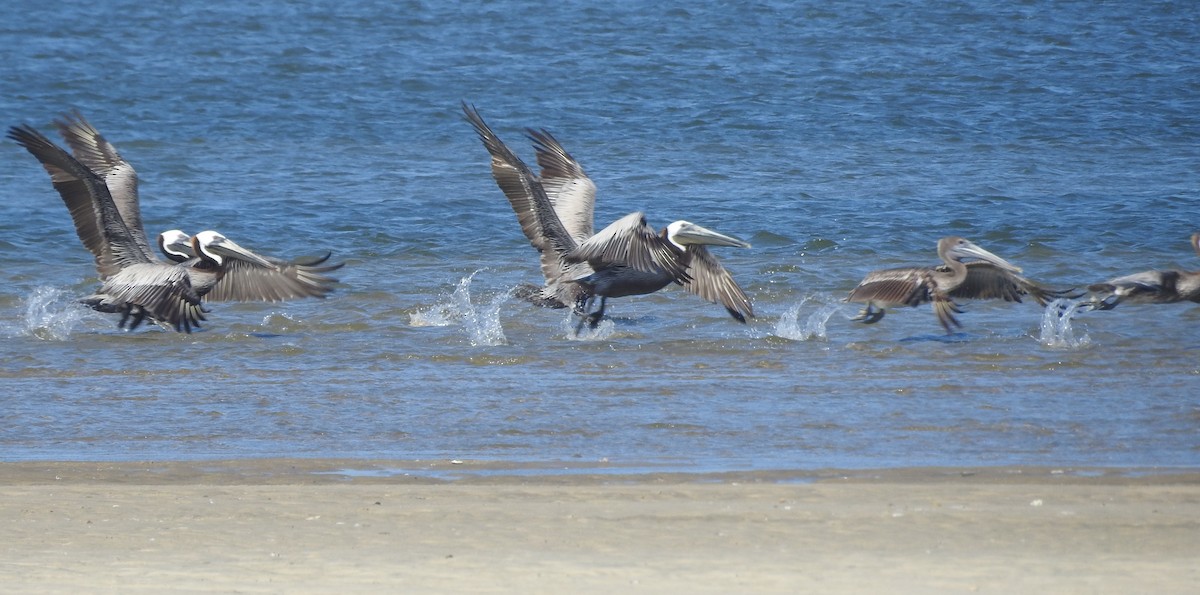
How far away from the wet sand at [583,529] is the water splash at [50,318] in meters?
3.42

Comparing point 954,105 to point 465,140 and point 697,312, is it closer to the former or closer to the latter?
point 465,140

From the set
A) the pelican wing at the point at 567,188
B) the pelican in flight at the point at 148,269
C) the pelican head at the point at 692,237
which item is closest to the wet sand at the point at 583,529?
the pelican in flight at the point at 148,269

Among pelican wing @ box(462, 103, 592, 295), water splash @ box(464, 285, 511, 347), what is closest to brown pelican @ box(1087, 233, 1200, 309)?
pelican wing @ box(462, 103, 592, 295)

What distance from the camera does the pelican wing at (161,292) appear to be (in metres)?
8.59

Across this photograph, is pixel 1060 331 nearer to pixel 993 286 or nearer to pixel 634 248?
pixel 993 286

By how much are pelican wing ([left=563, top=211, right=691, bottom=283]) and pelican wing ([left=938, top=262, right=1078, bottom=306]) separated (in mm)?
1565

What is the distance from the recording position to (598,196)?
14523mm

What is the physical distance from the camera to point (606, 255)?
8.58 m

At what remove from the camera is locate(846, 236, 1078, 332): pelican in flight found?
8695 mm

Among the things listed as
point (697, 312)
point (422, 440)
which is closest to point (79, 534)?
point (422, 440)

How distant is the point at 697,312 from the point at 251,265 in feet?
8.62

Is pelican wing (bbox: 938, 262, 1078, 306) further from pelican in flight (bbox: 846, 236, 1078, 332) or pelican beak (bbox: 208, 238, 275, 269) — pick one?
pelican beak (bbox: 208, 238, 275, 269)

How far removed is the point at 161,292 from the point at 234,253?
574mm

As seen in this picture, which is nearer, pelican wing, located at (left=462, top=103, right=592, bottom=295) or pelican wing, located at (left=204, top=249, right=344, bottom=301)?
pelican wing, located at (left=204, top=249, right=344, bottom=301)
